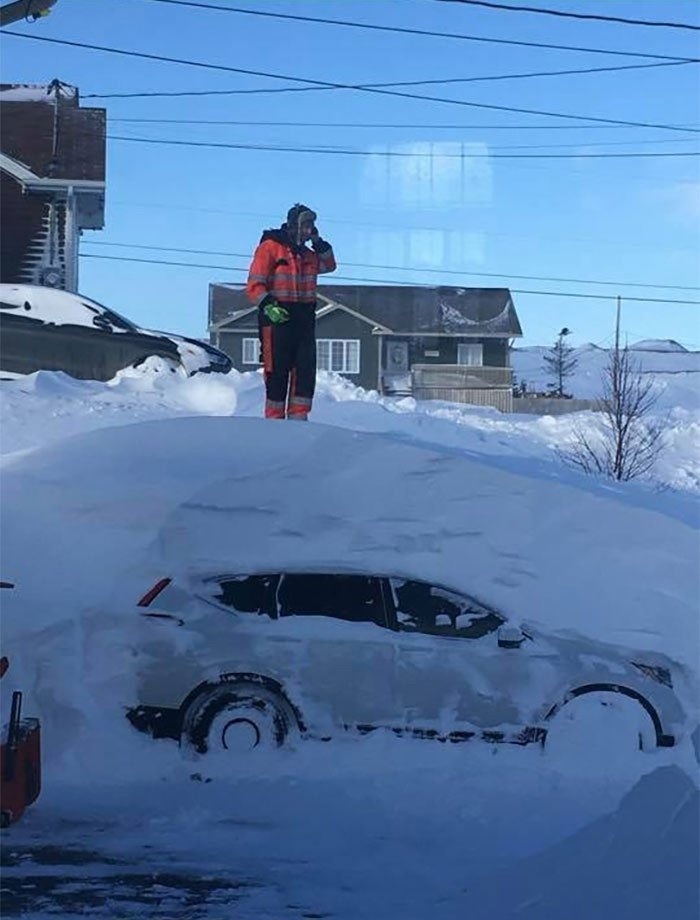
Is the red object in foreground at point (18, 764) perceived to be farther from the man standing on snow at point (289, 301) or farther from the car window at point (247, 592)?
the man standing on snow at point (289, 301)

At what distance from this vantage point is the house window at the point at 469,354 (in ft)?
148

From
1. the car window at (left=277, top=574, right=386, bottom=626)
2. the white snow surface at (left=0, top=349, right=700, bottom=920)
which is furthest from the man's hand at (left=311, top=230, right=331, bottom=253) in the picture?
the car window at (left=277, top=574, right=386, bottom=626)

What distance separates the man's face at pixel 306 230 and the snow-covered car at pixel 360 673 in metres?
4.29

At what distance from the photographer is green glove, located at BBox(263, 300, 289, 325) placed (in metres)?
8.89

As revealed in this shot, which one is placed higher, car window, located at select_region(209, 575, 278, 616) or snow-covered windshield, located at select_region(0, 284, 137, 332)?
snow-covered windshield, located at select_region(0, 284, 137, 332)

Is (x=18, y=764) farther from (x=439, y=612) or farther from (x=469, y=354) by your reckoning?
(x=469, y=354)

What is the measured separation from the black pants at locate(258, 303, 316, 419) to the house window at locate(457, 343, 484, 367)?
119 ft

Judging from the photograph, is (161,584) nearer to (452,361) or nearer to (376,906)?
(376,906)

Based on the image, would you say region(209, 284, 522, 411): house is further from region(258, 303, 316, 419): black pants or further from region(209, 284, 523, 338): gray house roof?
region(258, 303, 316, 419): black pants

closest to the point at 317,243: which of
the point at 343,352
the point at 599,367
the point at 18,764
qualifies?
the point at 18,764

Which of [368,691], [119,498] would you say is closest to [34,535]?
[119,498]

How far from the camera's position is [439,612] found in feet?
17.3

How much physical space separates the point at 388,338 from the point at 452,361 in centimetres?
288

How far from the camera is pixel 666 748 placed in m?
5.05
